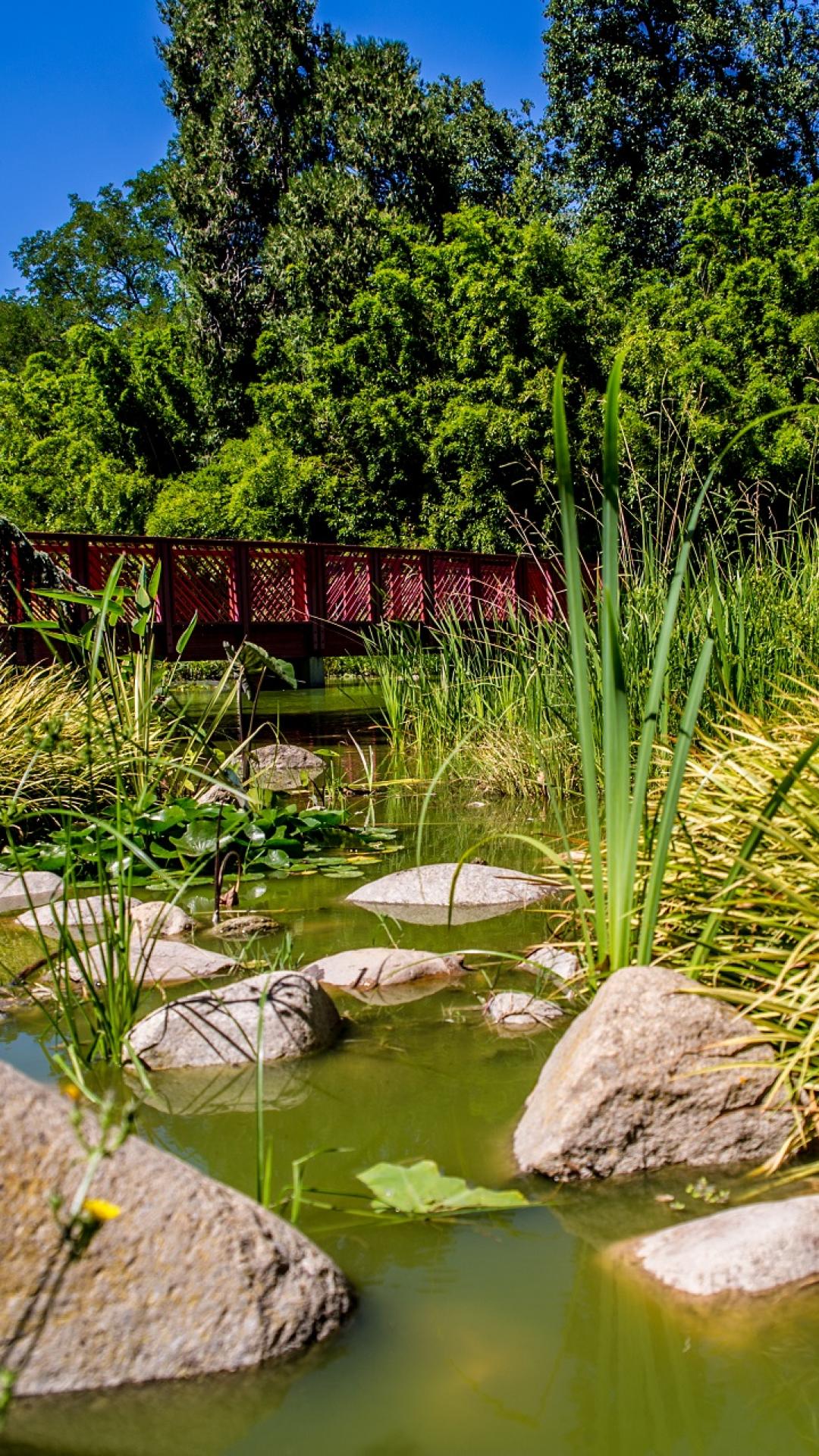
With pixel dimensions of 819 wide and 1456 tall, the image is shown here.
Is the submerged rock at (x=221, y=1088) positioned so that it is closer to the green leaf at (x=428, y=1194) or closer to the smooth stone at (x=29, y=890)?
the green leaf at (x=428, y=1194)

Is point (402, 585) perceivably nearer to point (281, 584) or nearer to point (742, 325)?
point (281, 584)

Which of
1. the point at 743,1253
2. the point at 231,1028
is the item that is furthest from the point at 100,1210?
the point at 231,1028

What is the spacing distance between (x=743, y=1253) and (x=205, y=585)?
1131cm

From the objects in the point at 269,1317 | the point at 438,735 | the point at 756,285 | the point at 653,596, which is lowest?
the point at 438,735

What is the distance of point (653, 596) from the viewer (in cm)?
509

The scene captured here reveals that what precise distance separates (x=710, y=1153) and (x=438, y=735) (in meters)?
6.28

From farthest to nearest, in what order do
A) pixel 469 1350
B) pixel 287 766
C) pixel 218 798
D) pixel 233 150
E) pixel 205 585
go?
pixel 233 150
pixel 205 585
pixel 287 766
pixel 218 798
pixel 469 1350

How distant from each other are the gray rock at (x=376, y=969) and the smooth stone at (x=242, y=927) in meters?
0.55

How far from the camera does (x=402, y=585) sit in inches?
597

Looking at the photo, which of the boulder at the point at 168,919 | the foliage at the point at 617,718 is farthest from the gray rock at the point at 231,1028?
the boulder at the point at 168,919

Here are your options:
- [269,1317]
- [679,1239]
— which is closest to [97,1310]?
[269,1317]

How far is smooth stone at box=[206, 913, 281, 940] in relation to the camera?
3912mm

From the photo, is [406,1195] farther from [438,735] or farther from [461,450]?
[461,450]

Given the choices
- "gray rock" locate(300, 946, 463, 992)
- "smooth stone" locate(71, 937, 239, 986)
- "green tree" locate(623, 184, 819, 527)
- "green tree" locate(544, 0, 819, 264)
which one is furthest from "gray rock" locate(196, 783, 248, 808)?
"green tree" locate(544, 0, 819, 264)
